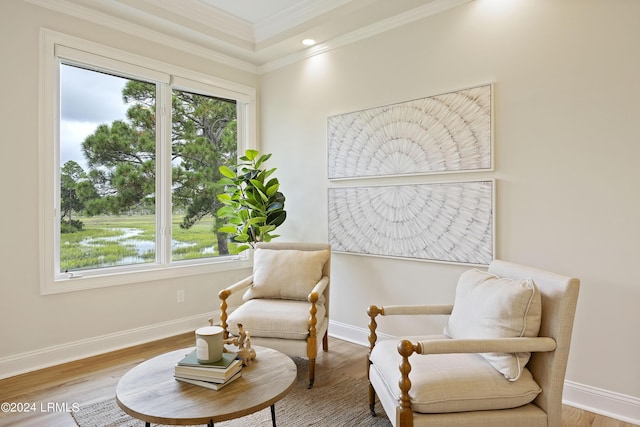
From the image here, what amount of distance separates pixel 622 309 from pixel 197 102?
3.92m

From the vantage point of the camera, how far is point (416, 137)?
3.11 m

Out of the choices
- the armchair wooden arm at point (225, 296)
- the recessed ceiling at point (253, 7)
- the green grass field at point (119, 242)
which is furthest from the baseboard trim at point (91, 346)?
the recessed ceiling at point (253, 7)

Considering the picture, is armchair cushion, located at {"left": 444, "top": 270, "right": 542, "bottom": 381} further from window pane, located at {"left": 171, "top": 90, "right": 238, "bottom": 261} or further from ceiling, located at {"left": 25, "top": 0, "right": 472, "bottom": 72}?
window pane, located at {"left": 171, "top": 90, "right": 238, "bottom": 261}

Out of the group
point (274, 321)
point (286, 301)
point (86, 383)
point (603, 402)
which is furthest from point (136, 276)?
point (603, 402)

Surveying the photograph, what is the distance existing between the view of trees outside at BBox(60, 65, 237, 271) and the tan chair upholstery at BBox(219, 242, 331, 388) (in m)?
1.02

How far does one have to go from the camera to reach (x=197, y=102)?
13.2ft

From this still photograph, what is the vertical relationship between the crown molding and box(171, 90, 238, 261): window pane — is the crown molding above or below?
above

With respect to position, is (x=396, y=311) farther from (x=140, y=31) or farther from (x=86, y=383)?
(x=140, y=31)

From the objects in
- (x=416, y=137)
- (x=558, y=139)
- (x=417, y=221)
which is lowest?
(x=417, y=221)

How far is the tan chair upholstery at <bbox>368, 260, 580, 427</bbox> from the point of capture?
162 cm

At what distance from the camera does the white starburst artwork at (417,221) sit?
2.78 meters

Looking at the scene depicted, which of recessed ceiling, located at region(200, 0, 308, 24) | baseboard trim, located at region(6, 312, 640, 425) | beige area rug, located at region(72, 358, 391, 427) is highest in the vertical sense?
recessed ceiling, located at region(200, 0, 308, 24)

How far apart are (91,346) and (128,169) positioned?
5.03ft

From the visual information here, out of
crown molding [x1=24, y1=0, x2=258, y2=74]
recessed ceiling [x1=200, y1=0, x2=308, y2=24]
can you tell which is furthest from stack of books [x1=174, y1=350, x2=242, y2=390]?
recessed ceiling [x1=200, y1=0, x2=308, y2=24]
